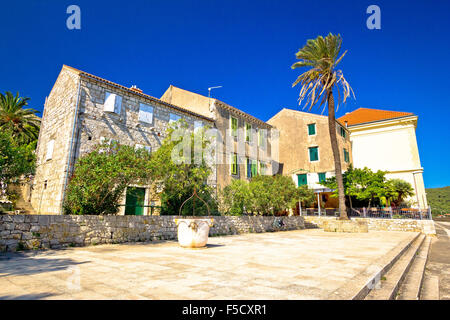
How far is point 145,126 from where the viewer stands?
634 inches

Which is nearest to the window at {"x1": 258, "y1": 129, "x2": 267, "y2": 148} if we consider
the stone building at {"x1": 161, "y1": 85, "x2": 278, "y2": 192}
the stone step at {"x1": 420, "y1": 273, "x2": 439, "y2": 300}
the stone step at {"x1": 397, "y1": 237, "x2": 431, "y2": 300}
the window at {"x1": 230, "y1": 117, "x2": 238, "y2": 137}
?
the stone building at {"x1": 161, "y1": 85, "x2": 278, "y2": 192}

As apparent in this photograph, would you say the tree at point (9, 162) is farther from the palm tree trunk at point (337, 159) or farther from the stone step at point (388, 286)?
the palm tree trunk at point (337, 159)

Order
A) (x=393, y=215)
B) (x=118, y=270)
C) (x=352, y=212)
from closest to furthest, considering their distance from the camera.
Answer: (x=118, y=270), (x=393, y=215), (x=352, y=212)

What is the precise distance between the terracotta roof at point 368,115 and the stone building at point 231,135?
14557 mm

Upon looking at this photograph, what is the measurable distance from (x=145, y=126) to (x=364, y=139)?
25.3 m

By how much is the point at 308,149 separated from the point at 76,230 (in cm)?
2308

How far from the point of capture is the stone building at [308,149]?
2541cm

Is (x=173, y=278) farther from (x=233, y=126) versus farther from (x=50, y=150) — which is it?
(x=233, y=126)

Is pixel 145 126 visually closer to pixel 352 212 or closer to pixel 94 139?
pixel 94 139

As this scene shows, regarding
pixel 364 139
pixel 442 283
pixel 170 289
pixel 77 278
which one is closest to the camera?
pixel 170 289

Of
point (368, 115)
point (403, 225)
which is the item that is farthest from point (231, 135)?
point (368, 115)

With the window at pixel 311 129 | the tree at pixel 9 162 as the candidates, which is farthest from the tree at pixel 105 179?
the window at pixel 311 129

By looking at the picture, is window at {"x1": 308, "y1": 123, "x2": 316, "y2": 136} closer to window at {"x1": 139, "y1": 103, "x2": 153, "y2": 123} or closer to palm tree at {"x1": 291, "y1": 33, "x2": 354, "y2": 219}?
palm tree at {"x1": 291, "y1": 33, "x2": 354, "y2": 219}
